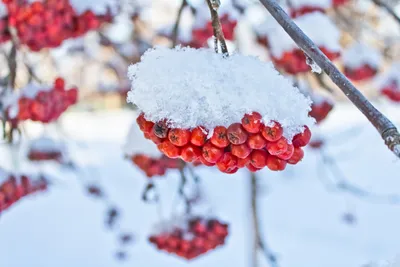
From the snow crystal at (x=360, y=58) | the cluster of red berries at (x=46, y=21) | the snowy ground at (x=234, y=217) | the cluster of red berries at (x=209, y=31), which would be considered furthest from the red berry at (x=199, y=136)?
the snowy ground at (x=234, y=217)

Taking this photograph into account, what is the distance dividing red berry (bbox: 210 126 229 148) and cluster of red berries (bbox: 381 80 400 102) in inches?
77.9

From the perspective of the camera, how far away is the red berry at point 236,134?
720mm

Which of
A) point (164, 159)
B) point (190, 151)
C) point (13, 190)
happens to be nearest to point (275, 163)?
point (190, 151)

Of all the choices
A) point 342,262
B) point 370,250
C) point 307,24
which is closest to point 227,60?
point 307,24

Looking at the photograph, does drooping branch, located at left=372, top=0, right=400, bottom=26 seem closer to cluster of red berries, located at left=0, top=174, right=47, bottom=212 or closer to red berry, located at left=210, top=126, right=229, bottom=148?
red berry, located at left=210, top=126, right=229, bottom=148

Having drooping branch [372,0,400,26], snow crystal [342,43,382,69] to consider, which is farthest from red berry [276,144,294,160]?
snow crystal [342,43,382,69]

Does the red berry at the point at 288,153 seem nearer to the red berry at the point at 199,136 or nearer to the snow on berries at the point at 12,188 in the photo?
the red berry at the point at 199,136

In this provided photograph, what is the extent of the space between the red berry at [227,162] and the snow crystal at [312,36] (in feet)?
3.26

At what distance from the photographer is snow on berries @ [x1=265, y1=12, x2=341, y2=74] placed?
5.52 ft

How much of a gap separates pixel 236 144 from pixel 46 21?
0.81m

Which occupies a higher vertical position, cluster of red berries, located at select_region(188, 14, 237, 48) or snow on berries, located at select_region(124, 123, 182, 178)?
cluster of red berries, located at select_region(188, 14, 237, 48)

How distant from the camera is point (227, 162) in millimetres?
750

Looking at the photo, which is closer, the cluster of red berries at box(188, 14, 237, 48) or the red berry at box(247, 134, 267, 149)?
the red berry at box(247, 134, 267, 149)

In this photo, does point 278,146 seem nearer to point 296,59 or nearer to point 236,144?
point 236,144
